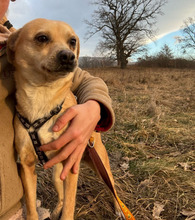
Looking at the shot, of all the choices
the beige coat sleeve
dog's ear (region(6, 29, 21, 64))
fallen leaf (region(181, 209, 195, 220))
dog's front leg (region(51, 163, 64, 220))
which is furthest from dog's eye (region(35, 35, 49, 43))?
fallen leaf (region(181, 209, 195, 220))

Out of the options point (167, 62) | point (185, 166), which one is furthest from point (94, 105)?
point (167, 62)

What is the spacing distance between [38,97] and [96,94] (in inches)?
16.3

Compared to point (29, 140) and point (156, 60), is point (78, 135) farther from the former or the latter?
point (156, 60)

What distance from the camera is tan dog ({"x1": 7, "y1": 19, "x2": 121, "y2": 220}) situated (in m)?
1.34

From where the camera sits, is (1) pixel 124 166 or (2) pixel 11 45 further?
(1) pixel 124 166

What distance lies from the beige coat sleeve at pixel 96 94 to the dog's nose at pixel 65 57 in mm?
332

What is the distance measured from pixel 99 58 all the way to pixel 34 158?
22.8 meters

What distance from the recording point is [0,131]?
1179mm

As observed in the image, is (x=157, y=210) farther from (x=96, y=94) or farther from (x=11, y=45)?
(x=11, y=45)

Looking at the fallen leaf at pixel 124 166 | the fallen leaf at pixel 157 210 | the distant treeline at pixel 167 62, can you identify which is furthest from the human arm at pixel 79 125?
the distant treeline at pixel 167 62

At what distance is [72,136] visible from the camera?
1294 millimetres

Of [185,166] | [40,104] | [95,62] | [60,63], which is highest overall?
[95,62]

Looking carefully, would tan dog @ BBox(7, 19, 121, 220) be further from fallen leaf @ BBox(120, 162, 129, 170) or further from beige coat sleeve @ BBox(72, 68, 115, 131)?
fallen leaf @ BBox(120, 162, 129, 170)

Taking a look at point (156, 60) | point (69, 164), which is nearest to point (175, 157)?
point (69, 164)
